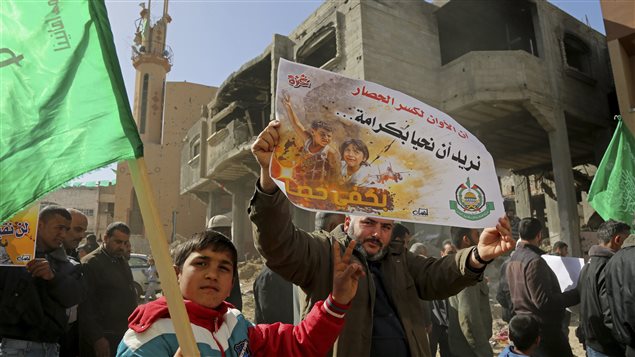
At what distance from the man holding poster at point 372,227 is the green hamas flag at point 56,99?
67cm

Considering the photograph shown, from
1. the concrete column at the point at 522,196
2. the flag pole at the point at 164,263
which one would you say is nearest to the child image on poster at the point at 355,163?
the flag pole at the point at 164,263

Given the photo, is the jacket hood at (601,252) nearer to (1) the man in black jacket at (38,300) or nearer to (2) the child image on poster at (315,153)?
(2) the child image on poster at (315,153)

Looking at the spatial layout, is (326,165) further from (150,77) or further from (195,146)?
(150,77)

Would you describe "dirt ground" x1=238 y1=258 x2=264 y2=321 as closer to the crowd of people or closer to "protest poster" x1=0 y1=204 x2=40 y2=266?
the crowd of people

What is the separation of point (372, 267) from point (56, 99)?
1838mm

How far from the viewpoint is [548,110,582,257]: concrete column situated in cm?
1311

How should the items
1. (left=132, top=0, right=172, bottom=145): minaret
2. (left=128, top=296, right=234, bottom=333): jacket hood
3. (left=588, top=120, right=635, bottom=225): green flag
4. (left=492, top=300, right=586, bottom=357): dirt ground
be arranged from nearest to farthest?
(left=128, top=296, right=234, bottom=333): jacket hood → (left=588, top=120, right=635, bottom=225): green flag → (left=492, top=300, right=586, bottom=357): dirt ground → (left=132, top=0, right=172, bottom=145): minaret

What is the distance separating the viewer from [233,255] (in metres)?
2.07

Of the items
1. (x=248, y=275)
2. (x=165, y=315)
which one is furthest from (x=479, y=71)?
(x=165, y=315)

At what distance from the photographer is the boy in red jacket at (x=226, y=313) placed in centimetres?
182

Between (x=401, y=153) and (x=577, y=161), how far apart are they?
2120 centimetres

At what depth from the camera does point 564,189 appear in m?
13.4

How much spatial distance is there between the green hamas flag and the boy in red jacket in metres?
0.63

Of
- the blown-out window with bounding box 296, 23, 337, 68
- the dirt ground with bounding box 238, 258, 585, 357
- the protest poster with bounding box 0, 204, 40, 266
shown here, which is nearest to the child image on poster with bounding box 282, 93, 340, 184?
the protest poster with bounding box 0, 204, 40, 266
